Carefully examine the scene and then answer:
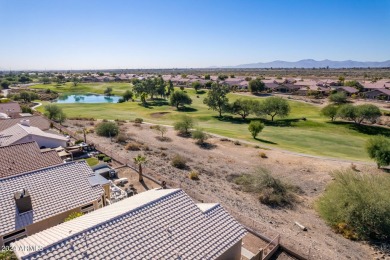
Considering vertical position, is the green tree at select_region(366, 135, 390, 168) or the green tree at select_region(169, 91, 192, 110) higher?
the green tree at select_region(169, 91, 192, 110)

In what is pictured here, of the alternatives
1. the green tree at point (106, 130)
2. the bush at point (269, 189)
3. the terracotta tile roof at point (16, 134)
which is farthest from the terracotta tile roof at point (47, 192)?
the green tree at point (106, 130)

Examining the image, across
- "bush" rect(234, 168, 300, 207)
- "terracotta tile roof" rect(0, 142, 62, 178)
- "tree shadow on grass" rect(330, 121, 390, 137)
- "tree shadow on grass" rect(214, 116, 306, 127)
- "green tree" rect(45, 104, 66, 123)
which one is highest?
"terracotta tile roof" rect(0, 142, 62, 178)

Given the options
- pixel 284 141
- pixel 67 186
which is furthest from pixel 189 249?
pixel 284 141

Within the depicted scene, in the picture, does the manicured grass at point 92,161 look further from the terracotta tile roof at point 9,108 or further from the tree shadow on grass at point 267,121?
the tree shadow on grass at point 267,121

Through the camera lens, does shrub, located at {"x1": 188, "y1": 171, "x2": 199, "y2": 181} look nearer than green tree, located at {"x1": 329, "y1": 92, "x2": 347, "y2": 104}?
Yes

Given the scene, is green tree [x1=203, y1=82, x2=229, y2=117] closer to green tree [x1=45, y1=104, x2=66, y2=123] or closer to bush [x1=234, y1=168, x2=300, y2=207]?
green tree [x1=45, y1=104, x2=66, y2=123]

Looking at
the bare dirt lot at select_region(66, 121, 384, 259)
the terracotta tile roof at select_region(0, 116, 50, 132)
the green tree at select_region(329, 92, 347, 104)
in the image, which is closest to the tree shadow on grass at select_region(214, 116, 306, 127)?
the bare dirt lot at select_region(66, 121, 384, 259)
